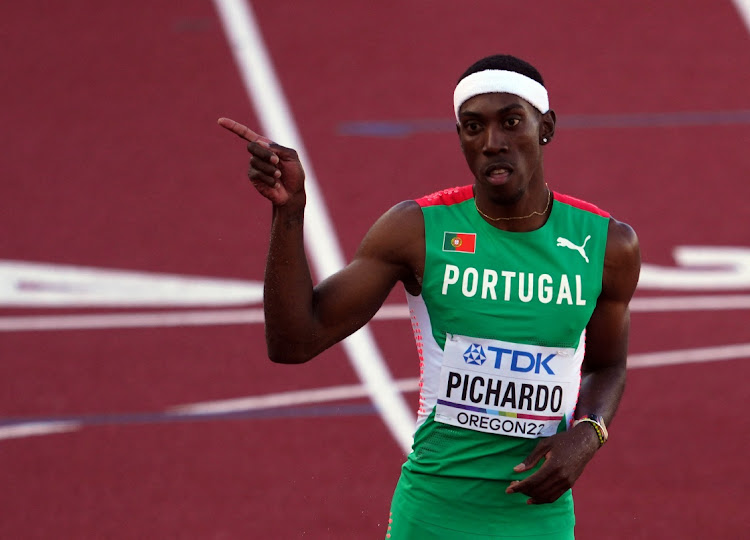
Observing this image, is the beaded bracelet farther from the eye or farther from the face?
the eye

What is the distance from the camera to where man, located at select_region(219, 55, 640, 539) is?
2.82m

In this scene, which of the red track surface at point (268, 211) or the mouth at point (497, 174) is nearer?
the mouth at point (497, 174)

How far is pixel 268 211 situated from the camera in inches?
308

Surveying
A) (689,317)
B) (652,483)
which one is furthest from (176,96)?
(652,483)

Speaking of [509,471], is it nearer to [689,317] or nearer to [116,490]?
[116,490]

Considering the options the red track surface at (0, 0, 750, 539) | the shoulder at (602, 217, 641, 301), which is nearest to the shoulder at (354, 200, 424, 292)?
the shoulder at (602, 217, 641, 301)

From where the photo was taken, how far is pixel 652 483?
5.39 metres

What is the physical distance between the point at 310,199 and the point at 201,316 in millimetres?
1405

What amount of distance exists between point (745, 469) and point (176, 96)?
208 inches

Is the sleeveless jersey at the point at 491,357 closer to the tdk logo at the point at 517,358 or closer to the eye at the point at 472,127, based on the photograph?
the tdk logo at the point at 517,358

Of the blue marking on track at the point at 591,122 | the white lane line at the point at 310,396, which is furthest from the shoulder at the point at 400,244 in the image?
the blue marking on track at the point at 591,122

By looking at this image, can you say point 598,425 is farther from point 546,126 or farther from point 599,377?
point 546,126

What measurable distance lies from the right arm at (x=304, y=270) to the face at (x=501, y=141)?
0.19 metres

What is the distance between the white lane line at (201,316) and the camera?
6801mm
